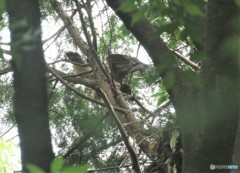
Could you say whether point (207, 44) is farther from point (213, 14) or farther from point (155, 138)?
point (155, 138)

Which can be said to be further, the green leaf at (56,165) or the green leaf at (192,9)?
the green leaf at (192,9)

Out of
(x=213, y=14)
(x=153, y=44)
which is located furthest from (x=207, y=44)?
(x=153, y=44)

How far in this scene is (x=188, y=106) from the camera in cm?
180

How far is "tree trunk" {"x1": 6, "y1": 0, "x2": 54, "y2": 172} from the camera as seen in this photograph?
84 centimetres

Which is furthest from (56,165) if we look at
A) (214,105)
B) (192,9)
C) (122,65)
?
(122,65)

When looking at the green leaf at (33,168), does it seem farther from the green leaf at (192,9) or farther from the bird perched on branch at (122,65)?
the bird perched on branch at (122,65)

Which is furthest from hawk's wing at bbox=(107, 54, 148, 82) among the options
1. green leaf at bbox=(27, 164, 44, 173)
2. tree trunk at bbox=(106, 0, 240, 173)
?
green leaf at bbox=(27, 164, 44, 173)

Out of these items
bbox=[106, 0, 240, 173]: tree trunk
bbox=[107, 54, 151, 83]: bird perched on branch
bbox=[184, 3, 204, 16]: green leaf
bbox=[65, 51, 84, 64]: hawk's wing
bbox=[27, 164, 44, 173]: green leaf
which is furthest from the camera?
bbox=[65, 51, 84, 64]: hawk's wing

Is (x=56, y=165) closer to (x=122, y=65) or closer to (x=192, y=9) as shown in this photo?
(x=192, y=9)

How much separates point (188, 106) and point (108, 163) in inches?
69.1

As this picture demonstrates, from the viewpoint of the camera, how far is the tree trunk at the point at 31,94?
0.84 meters

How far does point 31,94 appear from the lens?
33.6 inches

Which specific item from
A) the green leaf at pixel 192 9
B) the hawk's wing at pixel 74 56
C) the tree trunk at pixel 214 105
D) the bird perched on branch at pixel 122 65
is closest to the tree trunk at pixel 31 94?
the green leaf at pixel 192 9

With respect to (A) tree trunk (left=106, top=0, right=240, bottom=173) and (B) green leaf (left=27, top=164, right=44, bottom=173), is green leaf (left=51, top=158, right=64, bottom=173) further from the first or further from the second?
(A) tree trunk (left=106, top=0, right=240, bottom=173)
